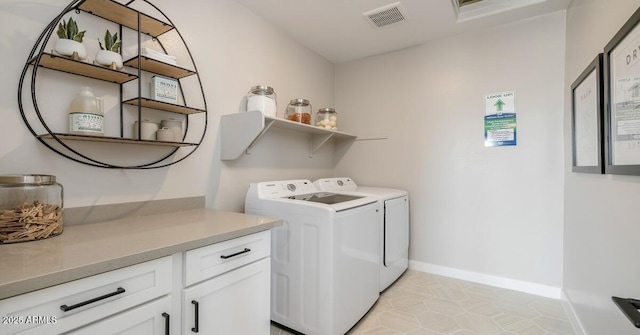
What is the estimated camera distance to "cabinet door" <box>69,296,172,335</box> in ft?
2.81

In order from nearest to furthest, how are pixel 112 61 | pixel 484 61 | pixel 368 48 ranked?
pixel 112 61, pixel 484 61, pixel 368 48

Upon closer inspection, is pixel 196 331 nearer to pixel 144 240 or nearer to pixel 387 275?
pixel 144 240

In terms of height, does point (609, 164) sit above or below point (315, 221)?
above

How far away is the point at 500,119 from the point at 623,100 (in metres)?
1.37

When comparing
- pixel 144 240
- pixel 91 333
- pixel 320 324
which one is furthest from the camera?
pixel 320 324

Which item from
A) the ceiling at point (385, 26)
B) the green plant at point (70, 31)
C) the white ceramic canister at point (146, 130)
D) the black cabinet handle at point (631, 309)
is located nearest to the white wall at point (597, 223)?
the black cabinet handle at point (631, 309)

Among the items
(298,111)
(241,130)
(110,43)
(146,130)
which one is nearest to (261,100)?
(241,130)

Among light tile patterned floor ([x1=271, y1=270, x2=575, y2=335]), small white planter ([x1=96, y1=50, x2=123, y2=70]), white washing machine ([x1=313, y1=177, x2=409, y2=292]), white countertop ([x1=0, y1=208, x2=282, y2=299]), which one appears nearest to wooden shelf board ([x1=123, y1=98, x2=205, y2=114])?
small white planter ([x1=96, y1=50, x2=123, y2=70])

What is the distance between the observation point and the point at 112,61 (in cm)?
135

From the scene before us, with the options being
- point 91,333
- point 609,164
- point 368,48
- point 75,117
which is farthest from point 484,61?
point 91,333

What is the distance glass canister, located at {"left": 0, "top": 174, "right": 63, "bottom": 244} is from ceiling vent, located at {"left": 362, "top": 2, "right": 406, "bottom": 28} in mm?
2332

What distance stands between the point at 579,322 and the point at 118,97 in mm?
3067

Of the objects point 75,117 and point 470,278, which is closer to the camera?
point 75,117

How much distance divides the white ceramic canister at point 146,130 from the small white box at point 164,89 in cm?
14
